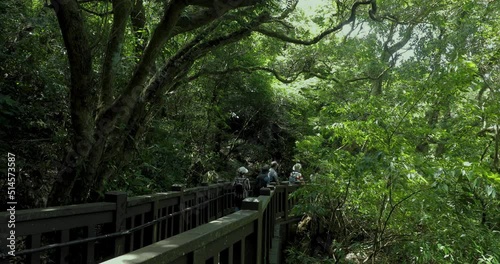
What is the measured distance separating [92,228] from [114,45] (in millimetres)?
2212

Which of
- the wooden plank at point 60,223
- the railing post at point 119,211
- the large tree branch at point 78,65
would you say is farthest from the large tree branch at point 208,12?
the wooden plank at point 60,223

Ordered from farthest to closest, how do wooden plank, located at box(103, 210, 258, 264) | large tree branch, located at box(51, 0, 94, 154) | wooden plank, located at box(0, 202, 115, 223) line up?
large tree branch, located at box(51, 0, 94, 154)
wooden plank, located at box(0, 202, 115, 223)
wooden plank, located at box(103, 210, 258, 264)

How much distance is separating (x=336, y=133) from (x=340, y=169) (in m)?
0.59

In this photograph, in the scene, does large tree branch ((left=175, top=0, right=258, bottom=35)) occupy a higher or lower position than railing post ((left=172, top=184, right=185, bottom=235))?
higher

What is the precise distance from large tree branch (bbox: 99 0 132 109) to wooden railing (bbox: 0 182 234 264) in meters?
1.42

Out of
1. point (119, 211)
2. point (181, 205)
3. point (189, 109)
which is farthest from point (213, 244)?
point (189, 109)

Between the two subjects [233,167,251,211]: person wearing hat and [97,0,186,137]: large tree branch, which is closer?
[97,0,186,137]: large tree branch

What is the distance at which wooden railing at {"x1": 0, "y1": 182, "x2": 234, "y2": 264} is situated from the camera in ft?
8.82

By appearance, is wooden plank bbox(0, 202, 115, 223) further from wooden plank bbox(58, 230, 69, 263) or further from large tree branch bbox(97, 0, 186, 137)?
large tree branch bbox(97, 0, 186, 137)

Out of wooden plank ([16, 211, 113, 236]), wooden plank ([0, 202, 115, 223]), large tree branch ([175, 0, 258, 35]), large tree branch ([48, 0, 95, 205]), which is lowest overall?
wooden plank ([16, 211, 113, 236])

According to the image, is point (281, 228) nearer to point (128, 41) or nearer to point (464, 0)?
point (128, 41)

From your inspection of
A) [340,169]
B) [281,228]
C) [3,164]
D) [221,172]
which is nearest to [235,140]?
[221,172]

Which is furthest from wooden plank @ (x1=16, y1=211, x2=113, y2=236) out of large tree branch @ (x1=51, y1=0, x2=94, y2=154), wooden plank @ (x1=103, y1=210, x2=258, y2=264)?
wooden plank @ (x1=103, y1=210, x2=258, y2=264)

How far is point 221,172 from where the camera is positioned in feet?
38.1
